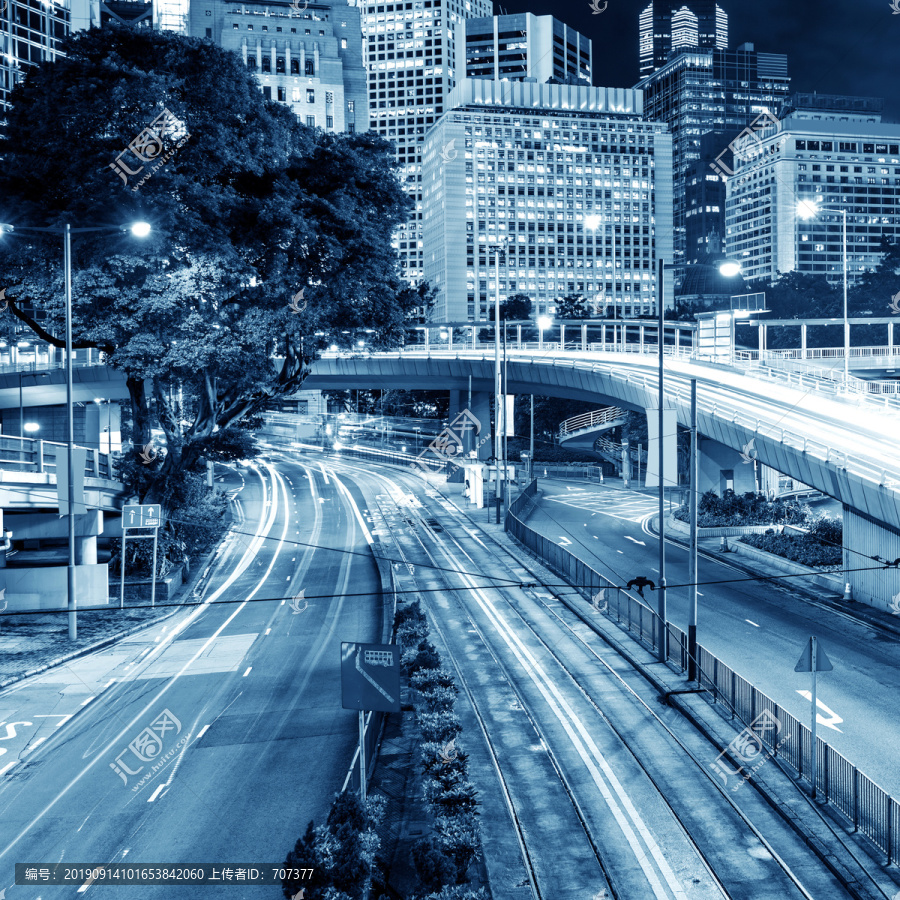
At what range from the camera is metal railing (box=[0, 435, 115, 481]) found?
30.2m

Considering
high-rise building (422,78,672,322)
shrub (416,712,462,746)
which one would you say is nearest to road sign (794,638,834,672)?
shrub (416,712,462,746)

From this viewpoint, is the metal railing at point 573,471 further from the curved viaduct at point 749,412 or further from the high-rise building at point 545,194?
the high-rise building at point 545,194

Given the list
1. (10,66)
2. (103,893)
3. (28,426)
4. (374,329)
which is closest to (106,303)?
(374,329)

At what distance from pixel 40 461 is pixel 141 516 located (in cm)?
412

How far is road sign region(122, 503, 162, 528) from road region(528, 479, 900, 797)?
18694 mm

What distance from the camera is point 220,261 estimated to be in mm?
33250

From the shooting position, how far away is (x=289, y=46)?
579 feet

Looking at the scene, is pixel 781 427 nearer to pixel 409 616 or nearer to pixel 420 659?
pixel 409 616

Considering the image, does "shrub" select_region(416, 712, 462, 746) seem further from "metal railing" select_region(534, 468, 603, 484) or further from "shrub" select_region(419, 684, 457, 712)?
"metal railing" select_region(534, 468, 603, 484)

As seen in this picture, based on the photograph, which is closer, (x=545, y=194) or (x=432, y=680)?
(x=432, y=680)

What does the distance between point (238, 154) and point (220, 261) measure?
18.1 feet

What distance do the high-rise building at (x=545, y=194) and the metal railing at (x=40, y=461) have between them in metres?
147

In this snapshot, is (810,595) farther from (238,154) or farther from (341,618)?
(238,154)

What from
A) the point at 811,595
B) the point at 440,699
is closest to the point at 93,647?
the point at 440,699
